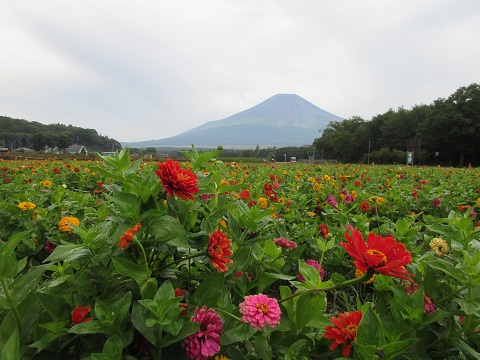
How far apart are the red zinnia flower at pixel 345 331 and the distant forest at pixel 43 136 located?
55.9m

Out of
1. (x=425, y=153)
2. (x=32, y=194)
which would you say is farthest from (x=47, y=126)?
(x=32, y=194)

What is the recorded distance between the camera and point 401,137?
40.9m

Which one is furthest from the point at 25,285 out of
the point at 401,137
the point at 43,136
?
the point at 43,136

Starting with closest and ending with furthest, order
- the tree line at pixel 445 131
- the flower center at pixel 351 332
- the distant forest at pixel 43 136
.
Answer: the flower center at pixel 351 332 → the tree line at pixel 445 131 → the distant forest at pixel 43 136

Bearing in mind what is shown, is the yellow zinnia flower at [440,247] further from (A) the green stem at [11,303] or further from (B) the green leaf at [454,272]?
(A) the green stem at [11,303]

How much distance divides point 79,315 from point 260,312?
16.1 inches

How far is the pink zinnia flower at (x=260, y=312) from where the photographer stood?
688mm

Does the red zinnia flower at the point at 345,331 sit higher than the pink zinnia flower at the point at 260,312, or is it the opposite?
the pink zinnia flower at the point at 260,312

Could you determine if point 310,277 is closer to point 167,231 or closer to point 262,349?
point 262,349

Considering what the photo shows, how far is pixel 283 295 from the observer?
0.89 m

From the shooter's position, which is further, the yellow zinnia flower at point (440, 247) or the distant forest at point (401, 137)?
the distant forest at point (401, 137)

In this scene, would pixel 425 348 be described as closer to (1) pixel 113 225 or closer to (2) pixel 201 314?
(2) pixel 201 314

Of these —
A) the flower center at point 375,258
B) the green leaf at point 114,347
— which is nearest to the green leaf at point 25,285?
the green leaf at point 114,347

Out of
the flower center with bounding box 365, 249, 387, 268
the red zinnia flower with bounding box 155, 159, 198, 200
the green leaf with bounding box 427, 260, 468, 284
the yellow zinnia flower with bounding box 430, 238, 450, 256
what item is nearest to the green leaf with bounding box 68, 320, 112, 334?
the red zinnia flower with bounding box 155, 159, 198, 200
